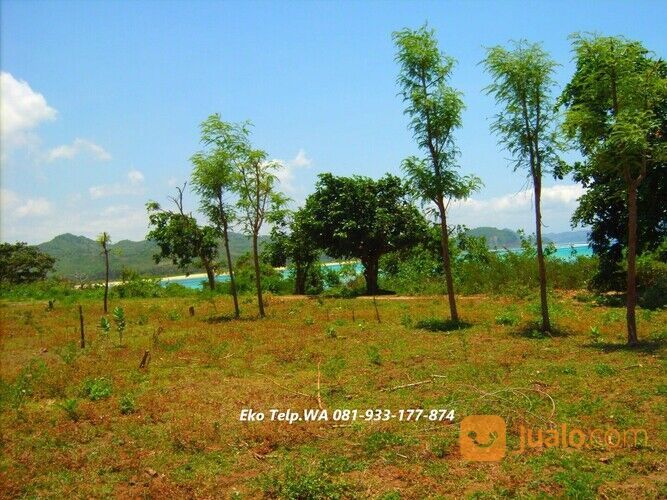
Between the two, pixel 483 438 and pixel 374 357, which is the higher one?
pixel 374 357

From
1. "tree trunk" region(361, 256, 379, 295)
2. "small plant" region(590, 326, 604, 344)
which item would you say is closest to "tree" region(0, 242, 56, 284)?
"tree trunk" region(361, 256, 379, 295)

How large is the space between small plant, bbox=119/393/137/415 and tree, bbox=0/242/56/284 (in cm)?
5501

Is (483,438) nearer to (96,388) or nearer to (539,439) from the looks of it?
(539,439)

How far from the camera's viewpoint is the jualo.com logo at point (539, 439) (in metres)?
7.28

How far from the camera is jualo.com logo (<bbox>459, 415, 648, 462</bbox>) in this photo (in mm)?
7277

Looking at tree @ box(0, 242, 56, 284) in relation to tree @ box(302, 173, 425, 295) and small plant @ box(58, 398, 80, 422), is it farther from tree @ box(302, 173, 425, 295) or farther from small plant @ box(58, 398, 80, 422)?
small plant @ box(58, 398, 80, 422)

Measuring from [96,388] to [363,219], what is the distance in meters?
22.3

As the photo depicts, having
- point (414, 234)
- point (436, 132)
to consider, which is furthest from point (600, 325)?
point (414, 234)

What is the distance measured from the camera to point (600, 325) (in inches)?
654

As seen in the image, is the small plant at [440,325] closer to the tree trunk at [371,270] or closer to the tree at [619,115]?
the tree at [619,115]

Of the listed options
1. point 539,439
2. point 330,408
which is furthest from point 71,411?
point 539,439

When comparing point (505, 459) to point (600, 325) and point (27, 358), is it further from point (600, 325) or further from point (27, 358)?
point (27, 358)

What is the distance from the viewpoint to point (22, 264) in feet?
194

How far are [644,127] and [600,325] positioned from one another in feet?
20.7
